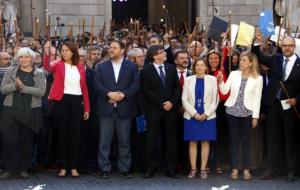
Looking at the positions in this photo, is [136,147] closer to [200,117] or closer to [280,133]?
[200,117]

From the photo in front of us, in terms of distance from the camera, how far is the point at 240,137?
9.02m

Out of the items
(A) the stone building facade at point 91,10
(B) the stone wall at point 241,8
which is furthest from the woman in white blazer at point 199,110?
(B) the stone wall at point 241,8

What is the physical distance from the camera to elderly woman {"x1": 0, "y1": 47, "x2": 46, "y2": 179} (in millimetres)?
8852

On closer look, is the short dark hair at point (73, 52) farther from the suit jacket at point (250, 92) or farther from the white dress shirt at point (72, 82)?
the suit jacket at point (250, 92)

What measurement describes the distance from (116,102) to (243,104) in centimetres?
178

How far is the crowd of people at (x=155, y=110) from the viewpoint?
888 cm

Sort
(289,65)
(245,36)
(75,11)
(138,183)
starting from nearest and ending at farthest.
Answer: (138,183), (289,65), (245,36), (75,11)

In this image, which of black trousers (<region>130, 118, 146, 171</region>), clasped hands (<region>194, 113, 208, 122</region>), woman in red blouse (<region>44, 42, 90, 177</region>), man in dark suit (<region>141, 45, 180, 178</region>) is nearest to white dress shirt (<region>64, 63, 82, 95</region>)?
woman in red blouse (<region>44, 42, 90, 177</region>)

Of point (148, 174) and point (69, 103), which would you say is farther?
point (148, 174)

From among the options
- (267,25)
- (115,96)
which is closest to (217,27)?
(267,25)

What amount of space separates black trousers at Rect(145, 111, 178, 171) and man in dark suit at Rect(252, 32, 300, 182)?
131 cm

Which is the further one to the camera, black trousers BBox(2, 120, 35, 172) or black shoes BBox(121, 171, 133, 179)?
black shoes BBox(121, 171, 133, 179)

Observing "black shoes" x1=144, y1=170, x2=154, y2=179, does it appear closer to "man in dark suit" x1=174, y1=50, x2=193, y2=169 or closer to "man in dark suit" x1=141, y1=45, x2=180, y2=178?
"man in dark suit" x1=141, y1=45, x2=180, y2=178

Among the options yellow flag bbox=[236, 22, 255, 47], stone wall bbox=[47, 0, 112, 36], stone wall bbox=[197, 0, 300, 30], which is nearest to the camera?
yellow flag bbox=[236, 22, 255, 47]
